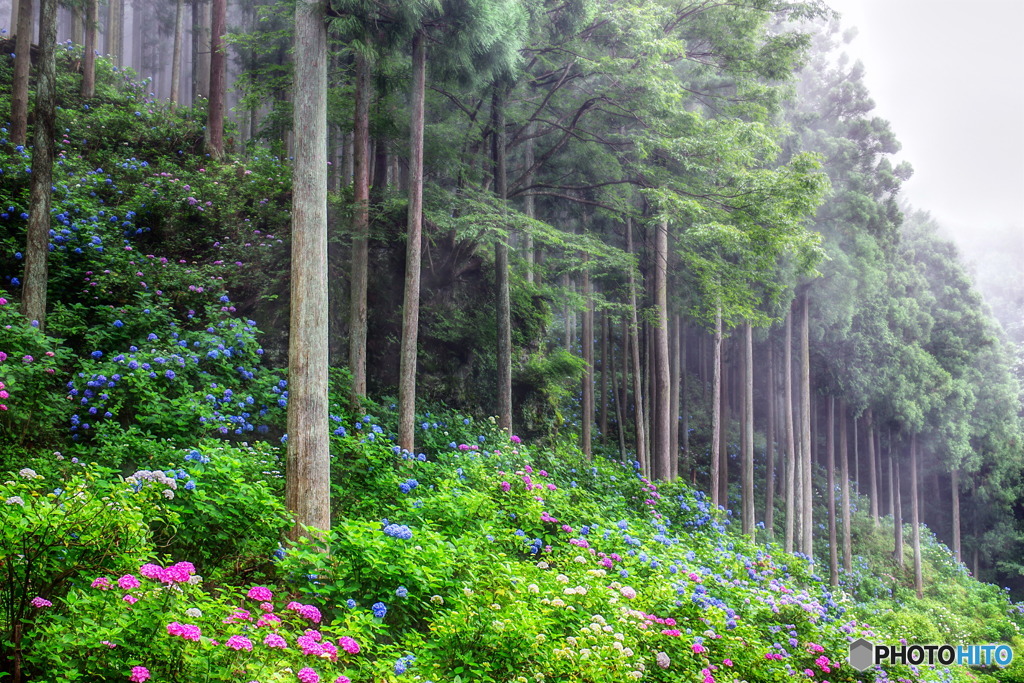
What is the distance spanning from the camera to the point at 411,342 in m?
7.33

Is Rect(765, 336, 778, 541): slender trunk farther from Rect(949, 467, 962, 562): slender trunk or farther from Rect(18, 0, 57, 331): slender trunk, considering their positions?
Rect(18, 0, 57, 331): slender trunk

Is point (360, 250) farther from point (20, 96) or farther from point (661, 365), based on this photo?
point (661, 365)

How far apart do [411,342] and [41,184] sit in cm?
384

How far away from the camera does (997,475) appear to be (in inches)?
950

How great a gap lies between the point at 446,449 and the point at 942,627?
52.9 ft

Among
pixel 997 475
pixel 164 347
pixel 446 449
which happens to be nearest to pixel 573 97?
pixel 446 449

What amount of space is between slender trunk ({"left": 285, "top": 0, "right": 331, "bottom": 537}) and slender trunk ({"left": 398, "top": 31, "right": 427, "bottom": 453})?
189cm

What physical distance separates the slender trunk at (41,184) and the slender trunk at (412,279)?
344cm

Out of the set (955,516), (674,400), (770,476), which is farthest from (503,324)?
(955,516)

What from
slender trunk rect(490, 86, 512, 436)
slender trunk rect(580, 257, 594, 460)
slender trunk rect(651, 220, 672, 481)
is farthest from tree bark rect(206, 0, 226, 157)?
slender trunk rect(651, 220, 672, 481)

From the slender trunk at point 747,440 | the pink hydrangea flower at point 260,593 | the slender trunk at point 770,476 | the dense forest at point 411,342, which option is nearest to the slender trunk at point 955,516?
the dense forest at point 411,342

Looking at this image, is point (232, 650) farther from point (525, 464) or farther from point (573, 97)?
point (573, 97)

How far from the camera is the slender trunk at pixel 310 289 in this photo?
200 inches

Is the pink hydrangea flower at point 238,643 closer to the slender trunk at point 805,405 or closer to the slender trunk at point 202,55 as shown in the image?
the slender trunk at point 202,55
